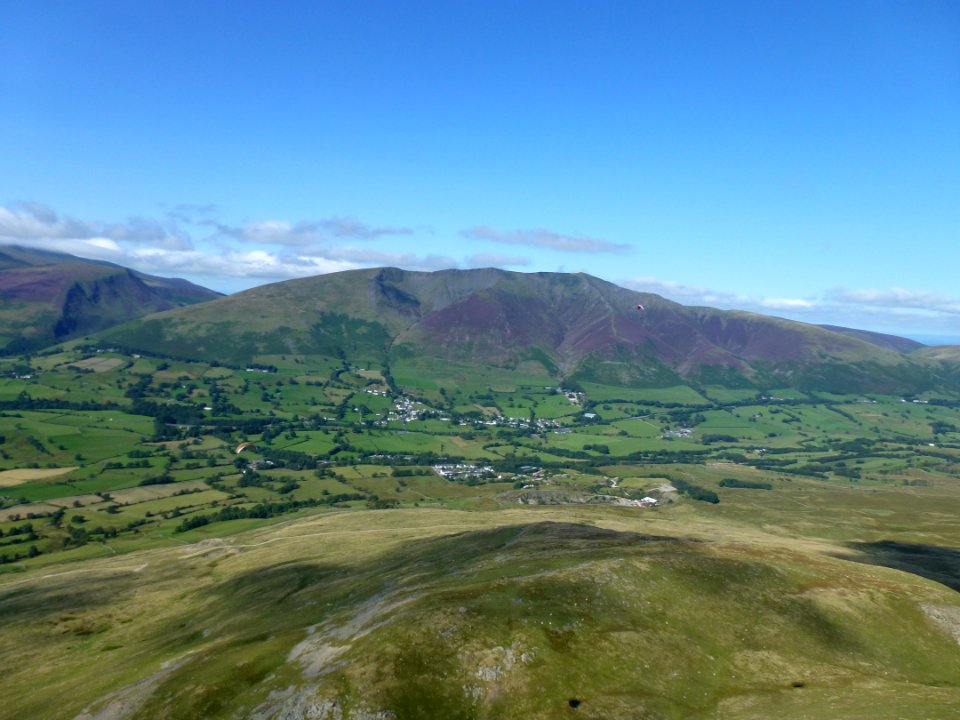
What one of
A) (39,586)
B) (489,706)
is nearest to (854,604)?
(489,706)

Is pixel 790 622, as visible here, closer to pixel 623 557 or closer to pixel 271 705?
pixel 623 557

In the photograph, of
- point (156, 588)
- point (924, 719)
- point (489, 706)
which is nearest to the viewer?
point (924, 719)

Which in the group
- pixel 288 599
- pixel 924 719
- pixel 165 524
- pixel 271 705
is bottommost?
pixel 165 524

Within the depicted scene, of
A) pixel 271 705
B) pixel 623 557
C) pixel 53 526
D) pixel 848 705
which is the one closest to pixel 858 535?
pixel 623 557

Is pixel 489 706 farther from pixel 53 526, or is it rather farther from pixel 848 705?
pixel 53 526

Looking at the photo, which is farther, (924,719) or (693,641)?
(693,641)

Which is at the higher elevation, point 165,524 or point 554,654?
point 554,654

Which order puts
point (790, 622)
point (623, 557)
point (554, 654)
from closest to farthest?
point (554, 654)
point (790, 622)
point (623, 557)
